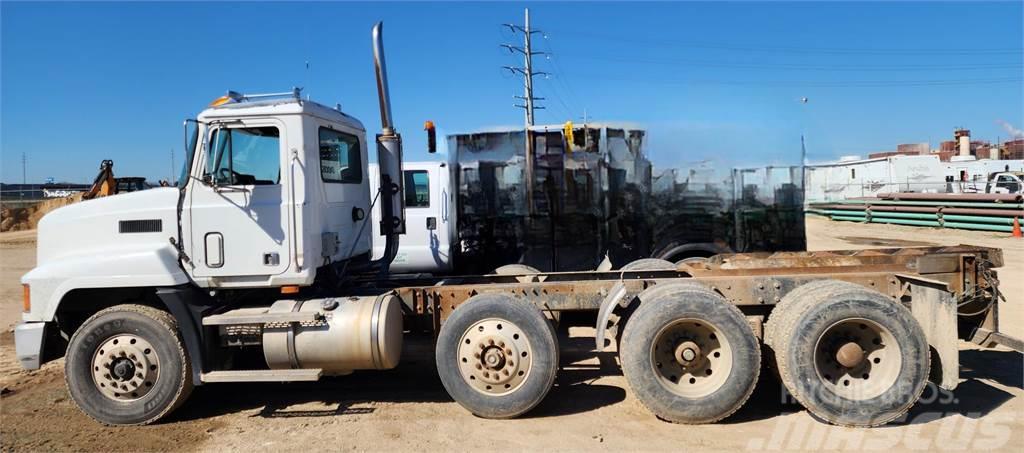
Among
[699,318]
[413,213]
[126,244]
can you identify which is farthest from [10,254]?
[699,318]

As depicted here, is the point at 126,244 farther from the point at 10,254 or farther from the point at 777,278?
the point at 10,254

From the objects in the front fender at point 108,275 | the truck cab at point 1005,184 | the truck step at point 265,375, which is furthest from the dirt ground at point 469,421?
the truck cab at point 1005,184

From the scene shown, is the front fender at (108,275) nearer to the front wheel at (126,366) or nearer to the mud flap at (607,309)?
the front wheel at (126,366)

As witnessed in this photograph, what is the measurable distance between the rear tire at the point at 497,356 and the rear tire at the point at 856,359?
1.90 m

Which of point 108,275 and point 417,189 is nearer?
point 108,275

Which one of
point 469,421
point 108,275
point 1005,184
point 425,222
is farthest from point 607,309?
point 1005,184

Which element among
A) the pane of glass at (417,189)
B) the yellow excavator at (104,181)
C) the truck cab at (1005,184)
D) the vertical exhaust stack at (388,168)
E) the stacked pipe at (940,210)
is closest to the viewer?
the vertical exhaust stack at (388,168)

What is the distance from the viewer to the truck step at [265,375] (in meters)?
5.28

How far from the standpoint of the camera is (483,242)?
29.1 feet

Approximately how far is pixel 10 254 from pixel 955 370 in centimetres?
2685

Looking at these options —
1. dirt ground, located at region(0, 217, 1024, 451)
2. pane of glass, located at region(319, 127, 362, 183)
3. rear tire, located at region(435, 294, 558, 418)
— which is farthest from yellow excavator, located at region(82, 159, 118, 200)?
rear tire, located at region(435, 294, 558, 418)

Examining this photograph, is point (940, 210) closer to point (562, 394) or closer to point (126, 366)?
point (562, 394)

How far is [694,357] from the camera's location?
5262mm

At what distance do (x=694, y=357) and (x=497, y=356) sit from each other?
1585mm
